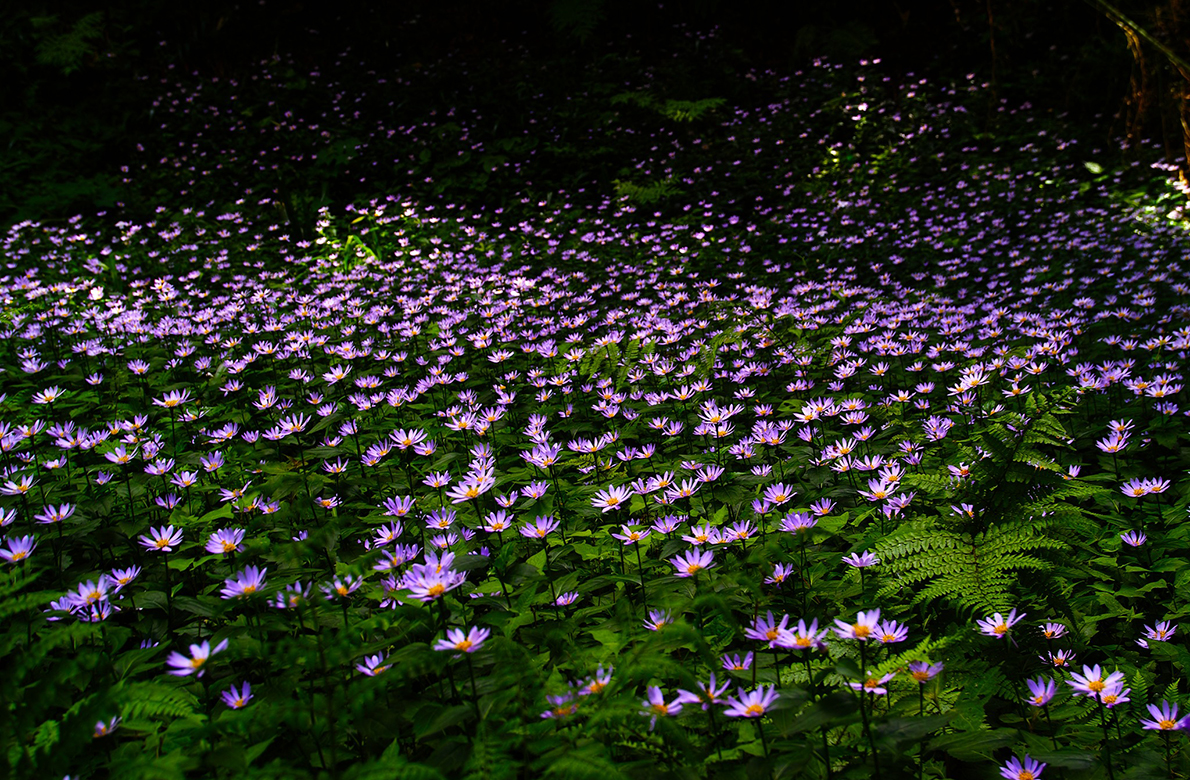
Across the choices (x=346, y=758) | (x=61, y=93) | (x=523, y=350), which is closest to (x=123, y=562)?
(x=346, y=758)

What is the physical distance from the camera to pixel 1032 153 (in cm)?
1019

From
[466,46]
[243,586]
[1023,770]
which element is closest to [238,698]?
[243,586]

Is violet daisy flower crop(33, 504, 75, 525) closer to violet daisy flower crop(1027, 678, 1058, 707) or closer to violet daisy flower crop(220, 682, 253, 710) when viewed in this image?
violet daisy flower crop(220, 682, 253, 710)

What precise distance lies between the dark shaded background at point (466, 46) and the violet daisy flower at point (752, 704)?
9643 millimetres

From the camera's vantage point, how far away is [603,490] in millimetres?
2719

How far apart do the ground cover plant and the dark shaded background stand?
2.35 m

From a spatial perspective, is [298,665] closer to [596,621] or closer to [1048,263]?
[596,621]

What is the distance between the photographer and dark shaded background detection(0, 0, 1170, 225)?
31.8ft

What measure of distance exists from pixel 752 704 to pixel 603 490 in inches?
57.7

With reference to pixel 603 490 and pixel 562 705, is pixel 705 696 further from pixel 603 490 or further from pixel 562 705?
pixel 603 490

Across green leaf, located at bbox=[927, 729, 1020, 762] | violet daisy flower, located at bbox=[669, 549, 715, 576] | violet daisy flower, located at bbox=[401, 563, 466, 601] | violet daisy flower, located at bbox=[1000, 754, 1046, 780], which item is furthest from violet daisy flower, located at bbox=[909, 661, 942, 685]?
violet daisy flower, located at bbox=[401, 563, 466, 601]

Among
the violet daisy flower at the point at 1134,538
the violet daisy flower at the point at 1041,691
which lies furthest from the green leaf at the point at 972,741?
the violet daisy flower at the point at 1134,538

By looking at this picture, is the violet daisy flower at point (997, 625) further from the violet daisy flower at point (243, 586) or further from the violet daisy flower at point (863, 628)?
the violet daisy flower at point (243, 586)

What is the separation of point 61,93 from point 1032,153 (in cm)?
1727
